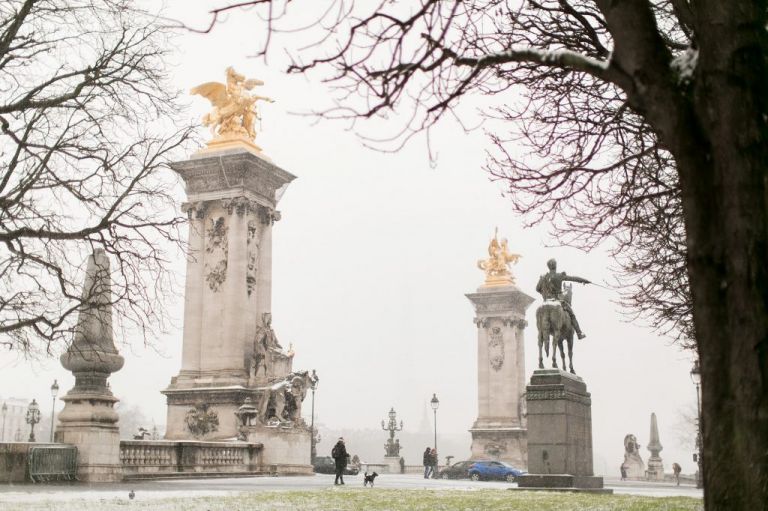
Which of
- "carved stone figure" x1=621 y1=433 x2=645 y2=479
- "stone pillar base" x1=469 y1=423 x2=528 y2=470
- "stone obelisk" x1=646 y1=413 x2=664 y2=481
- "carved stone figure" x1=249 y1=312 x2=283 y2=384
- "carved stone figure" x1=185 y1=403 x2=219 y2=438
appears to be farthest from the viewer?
"carved stone figure" x1=621 y1=433 x2=645 y2=479

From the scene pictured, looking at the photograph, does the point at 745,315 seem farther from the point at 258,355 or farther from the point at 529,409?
the point at 258,355

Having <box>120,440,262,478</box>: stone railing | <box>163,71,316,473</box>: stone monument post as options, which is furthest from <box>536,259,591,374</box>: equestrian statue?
<box>163,71,316,473</box>: stone monument post

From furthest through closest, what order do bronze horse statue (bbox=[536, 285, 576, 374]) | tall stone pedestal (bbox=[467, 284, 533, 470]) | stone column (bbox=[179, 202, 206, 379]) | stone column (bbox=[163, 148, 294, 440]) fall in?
tall stone pedestal (bbox=[467, 284, 533, 470]) → stone column (bbox=[179, 202, 206, 379]) → stone column (bbox=[163, 148, 294, 440]) → bronze horse statue (bbox=[536, 285, 576, 374])

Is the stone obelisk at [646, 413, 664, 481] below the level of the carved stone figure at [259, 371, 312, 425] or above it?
below

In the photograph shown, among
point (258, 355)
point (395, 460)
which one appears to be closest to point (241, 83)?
point (258, 355)

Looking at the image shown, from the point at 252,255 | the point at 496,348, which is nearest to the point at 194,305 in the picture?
the point at 252,255

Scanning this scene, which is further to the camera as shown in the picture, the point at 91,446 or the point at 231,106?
the point at 231,106

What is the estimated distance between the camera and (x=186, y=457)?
29750 millimetres

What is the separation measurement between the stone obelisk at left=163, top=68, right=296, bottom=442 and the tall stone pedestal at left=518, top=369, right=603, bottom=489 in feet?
54.2

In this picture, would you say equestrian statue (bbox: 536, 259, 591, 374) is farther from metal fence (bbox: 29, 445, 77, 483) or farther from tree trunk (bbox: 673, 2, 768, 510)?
tree trunk (bbox: 673, 2, 768, 510)

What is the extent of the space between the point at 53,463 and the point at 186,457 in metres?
8.18

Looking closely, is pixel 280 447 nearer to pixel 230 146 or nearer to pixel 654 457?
pixel 230 146

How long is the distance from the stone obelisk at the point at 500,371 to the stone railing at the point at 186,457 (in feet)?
94.9

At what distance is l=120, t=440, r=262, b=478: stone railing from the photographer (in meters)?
26.7
